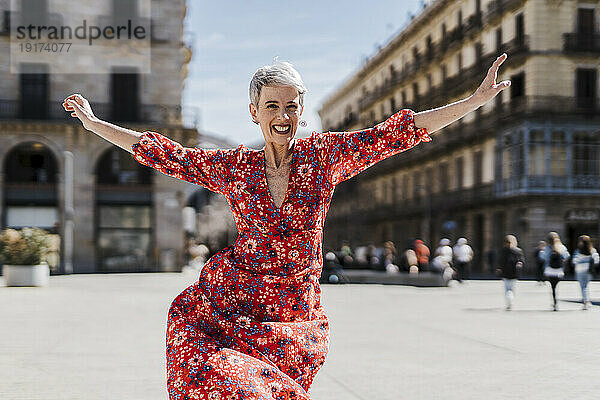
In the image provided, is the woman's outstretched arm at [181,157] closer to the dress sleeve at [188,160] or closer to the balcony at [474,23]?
the dress sleeve at [188,160]

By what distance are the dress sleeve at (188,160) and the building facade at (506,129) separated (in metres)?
33.4

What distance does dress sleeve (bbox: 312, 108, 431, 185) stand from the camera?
2.78 meters

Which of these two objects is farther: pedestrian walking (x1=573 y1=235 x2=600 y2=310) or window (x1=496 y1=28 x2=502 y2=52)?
window (x1=496 y1=28 x2=502 y2=52)

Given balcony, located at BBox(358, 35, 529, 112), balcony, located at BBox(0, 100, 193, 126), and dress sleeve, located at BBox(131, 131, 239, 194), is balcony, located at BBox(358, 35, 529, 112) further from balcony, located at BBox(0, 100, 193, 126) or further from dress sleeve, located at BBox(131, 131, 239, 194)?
dress sleeve, located at BBox(131, 131, 239, 194)

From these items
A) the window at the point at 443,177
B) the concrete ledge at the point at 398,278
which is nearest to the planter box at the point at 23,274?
the concrete ledge at the point at 398,278

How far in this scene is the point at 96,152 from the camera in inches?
1252

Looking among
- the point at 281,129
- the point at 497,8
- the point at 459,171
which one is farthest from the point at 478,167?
the point at 281,129

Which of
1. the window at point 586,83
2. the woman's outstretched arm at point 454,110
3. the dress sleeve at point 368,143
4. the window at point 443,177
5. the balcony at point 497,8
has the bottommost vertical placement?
the dress sleeve at point 368,143

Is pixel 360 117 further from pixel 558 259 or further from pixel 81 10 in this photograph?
pixel 558 259

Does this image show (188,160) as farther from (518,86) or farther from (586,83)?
(586,83)

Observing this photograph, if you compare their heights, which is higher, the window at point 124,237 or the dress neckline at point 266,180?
the dress neckline at point 266,180

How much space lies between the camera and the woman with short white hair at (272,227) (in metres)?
2.60

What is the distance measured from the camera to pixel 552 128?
3512cm

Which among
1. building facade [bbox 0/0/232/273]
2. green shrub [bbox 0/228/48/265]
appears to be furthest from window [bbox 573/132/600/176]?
green shrub [bbox 0/228/48/265]
